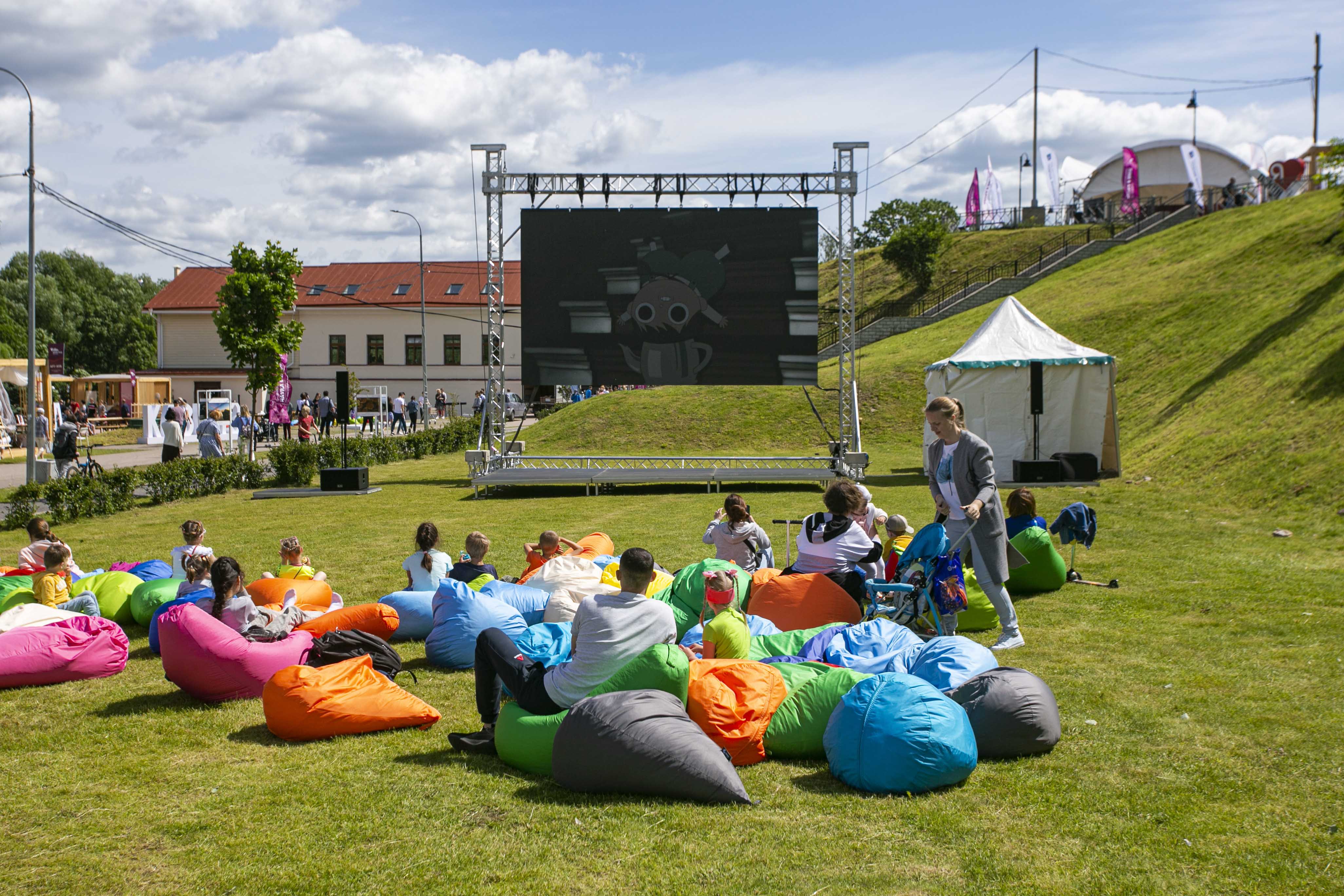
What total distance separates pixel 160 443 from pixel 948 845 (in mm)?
41016

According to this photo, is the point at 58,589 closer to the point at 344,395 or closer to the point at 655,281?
the point at 344,395

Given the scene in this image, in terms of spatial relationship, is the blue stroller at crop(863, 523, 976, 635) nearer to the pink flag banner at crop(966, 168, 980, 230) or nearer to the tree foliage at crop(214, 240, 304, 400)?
the tree foliage at crop(214, 240, 304, 400)

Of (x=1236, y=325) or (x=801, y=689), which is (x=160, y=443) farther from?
(x=801, y=689)

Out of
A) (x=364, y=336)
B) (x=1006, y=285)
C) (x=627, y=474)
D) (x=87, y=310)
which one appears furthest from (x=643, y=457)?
(x=87, y=310)

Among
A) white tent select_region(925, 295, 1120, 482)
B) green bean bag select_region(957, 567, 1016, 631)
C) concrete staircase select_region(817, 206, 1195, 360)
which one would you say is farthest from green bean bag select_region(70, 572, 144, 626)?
concrete staircase select_region(817, 206, 1195, 360)

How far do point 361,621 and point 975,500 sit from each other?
15.4ft

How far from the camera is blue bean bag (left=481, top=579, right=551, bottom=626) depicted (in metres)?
7.87

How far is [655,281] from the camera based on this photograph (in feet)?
67.4

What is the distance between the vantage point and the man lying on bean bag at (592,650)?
17.2ft

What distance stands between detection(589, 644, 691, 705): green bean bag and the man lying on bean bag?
3.5 inches

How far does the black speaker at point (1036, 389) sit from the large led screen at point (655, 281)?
4289mm

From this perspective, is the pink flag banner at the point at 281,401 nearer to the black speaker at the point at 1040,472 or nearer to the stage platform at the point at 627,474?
the stage platform at the point at 627,474

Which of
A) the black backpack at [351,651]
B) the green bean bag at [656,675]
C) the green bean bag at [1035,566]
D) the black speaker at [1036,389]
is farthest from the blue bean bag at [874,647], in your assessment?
the black speaker at [1036,389]

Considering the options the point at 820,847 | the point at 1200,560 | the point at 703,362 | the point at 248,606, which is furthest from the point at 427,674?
the point at 703,362
